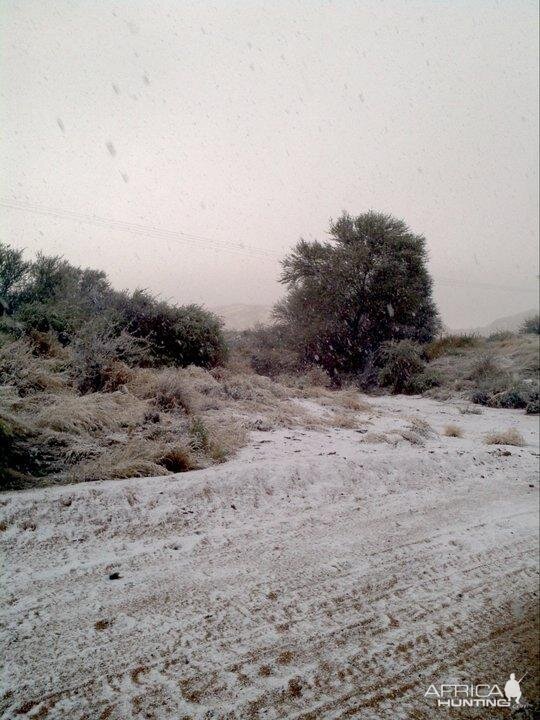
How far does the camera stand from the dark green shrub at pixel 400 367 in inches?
583

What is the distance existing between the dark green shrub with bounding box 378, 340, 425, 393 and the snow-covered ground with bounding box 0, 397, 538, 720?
9.77m

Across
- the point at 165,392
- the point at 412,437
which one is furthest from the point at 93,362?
the point at 412,437

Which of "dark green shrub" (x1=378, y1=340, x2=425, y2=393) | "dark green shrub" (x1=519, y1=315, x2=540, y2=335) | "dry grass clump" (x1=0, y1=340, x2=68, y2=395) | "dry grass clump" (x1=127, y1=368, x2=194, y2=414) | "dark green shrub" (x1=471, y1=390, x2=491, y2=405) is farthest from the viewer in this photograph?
"dark green shrub" (x1=519, y1=315, x2=540, y2=335)

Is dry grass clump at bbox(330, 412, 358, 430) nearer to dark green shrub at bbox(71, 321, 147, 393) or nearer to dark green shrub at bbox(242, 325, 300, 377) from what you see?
dark green shrub at bbox(71, 321, 147, 393)

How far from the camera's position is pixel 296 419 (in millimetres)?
7922

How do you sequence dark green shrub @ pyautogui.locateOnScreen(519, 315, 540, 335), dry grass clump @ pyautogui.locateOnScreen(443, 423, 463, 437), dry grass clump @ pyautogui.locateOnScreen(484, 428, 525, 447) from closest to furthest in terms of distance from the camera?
dry grass clump @ pyautogui.locateOnScreen(484, 428, 525, 447), dry grass clump @ pyautogui.locateOnScreen(443, 423, 463, 437), dark green shrub @ pyautogui.locateOnScreen(519, 315, 540, 335)

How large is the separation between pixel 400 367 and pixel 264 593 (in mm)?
13136

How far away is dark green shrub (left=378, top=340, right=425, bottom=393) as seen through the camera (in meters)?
14.8

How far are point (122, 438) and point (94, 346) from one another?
3.13m

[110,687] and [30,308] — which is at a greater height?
[30,308]

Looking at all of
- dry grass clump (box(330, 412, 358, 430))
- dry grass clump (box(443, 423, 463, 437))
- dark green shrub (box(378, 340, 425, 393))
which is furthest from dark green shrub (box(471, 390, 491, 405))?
Result: dry grass clump (box(330, 412, 358, 430))

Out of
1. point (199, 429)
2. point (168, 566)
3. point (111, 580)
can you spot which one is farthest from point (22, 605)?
point (199, 429)

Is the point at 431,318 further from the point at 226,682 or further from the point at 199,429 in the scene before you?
the point at 226,682

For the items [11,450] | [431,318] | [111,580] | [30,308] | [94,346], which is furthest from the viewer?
[431,318]
